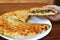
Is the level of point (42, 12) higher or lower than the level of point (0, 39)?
higher

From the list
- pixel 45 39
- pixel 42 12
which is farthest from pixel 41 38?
pixel 42 12

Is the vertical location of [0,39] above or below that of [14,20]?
below

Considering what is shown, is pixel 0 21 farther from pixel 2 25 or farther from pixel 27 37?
pixel 27 37

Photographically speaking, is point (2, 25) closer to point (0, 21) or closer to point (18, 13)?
point (0, 21)

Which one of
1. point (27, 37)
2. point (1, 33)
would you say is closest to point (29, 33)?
point (27, 37)

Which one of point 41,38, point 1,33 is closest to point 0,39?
point 1,33

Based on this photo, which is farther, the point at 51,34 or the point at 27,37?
the point at 51,34

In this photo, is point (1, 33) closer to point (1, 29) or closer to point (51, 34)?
point (1, 29)

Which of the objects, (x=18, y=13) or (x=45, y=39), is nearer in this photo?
(x=45, y=39)
